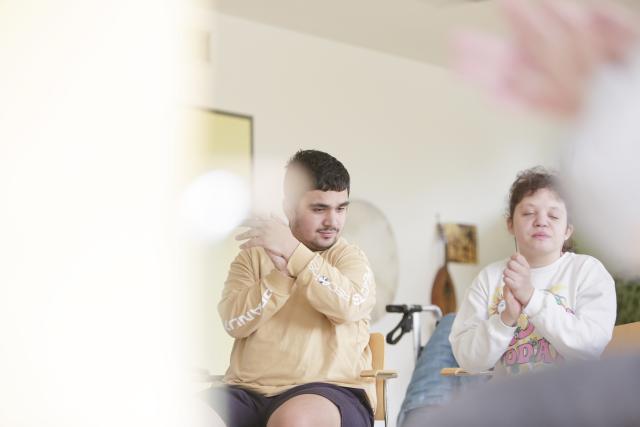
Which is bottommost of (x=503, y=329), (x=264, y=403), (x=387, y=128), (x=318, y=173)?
(x=264, y=403)

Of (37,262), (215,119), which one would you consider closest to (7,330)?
(37,262)

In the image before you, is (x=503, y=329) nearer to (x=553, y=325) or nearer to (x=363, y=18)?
(x=553, y=325)

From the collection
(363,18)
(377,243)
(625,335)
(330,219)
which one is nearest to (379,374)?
(330,219)

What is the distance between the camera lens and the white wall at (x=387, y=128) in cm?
359

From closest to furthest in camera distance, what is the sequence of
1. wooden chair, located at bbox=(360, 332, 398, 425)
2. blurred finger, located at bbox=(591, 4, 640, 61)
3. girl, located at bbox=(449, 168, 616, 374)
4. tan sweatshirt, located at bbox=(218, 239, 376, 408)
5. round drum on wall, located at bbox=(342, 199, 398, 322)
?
blurred finger, located at bbox=(591, 4, 640, 61), girl, located at bbox=(449, 168, 616, 374), tan sweatshirt, located at bbox=(218, 239, 376, 408), wooden chair, located at bbox=(360, 332, 398, 425), round drum on wall, located at bbox=(342, 199, 398, 322)

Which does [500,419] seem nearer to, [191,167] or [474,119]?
[191,167]

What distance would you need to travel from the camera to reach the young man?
1310 millimetres

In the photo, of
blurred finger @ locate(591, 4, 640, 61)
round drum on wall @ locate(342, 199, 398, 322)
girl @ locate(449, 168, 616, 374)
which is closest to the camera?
blurred finger @ locate(591, 4, 640, 61)

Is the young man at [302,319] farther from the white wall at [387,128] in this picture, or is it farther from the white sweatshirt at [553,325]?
the white wall at [387,128]

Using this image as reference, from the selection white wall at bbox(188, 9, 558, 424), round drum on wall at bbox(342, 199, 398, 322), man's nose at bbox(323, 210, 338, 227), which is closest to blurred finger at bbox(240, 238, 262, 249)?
man's nose at bbox(323, 210, 338, 227)

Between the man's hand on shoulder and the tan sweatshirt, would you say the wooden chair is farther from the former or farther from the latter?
the man's hand on shoulder

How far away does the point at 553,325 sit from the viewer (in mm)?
1222

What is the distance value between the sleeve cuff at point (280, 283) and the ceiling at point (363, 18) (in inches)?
81.8

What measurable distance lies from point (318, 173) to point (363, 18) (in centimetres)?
229
